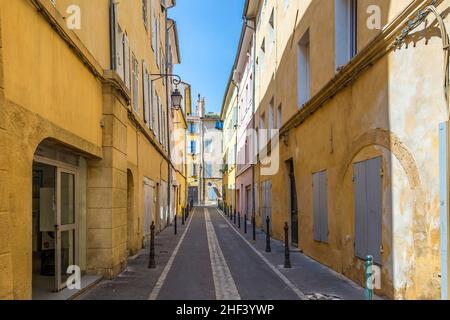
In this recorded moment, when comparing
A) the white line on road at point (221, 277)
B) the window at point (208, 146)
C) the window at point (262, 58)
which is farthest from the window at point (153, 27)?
the window at point (208, 146)

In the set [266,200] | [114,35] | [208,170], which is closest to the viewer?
[114,35]

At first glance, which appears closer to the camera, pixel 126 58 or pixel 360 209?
pixel 360 209

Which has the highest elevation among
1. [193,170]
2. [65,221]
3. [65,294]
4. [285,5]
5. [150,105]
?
[285,5]

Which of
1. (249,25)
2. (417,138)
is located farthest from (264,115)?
(417,138)

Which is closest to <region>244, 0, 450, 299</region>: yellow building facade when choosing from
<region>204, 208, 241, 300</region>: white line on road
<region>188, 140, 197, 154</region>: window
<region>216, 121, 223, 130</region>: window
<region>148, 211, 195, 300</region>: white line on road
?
<region>204, 208, 241, 300</region>: white line on road

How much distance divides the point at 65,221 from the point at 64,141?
6.66 ft

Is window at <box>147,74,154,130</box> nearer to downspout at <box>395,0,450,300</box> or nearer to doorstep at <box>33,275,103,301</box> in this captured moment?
doorstep at <box>33,275,103,301</box>

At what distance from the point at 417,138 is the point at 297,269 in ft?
16.7

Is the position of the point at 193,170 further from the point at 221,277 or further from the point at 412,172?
the point at 412,172

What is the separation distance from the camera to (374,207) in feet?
24.6

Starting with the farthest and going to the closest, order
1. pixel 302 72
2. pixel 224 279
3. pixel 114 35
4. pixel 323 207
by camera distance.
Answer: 1. pixel 302 72
2. pixel 323 207
3. pixel 114 35
4. pixel 224 279

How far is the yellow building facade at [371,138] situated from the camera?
18.4 feet

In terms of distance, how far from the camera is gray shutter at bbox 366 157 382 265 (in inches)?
286

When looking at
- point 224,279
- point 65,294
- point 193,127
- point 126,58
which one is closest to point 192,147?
point 193,127
